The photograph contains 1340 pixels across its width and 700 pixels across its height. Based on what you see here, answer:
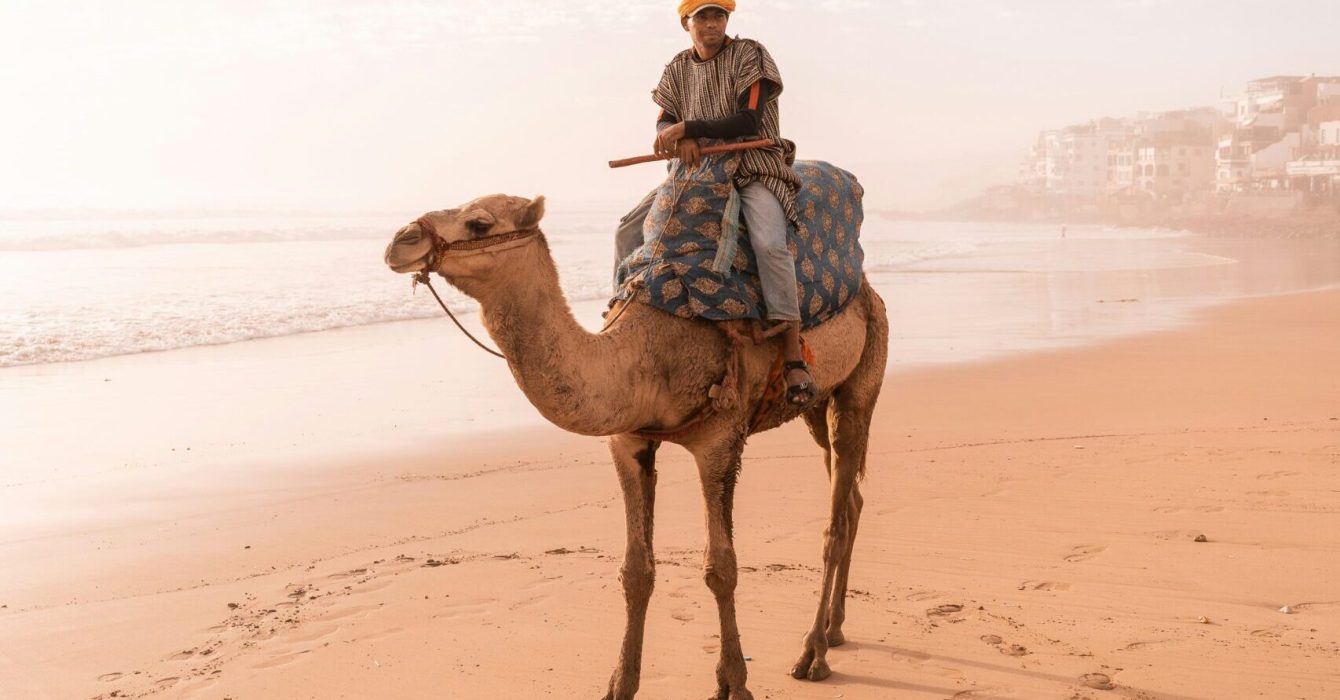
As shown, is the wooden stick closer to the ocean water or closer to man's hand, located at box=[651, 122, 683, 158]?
man's hand, located at box=[651, 122, 683, 158]

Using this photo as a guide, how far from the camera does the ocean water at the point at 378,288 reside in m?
20.0

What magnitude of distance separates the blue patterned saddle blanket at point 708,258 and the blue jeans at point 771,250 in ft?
0.20

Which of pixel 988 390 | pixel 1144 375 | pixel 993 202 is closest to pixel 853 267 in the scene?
pixel 988 390

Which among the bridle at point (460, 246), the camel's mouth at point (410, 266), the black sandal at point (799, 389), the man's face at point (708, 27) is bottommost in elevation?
the black sandal at point (799, 389)

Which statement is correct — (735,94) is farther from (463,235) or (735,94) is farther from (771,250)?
(463,235)

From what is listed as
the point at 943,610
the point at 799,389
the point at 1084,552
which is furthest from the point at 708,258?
the point at 1084,552

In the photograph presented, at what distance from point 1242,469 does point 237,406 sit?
33.7 feet

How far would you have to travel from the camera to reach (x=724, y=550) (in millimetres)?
5289

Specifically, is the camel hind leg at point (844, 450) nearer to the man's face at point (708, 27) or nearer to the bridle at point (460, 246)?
the man's face at point (708, 27)

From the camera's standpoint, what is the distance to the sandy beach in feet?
19.2

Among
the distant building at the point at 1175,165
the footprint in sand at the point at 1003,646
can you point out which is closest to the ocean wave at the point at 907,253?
the footprint in sand at the point at 1003,646

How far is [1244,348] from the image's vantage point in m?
17.7

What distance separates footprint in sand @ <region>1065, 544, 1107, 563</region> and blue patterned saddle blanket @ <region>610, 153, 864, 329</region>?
2708mm

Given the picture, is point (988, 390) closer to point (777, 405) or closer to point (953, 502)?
point (953, 502)
